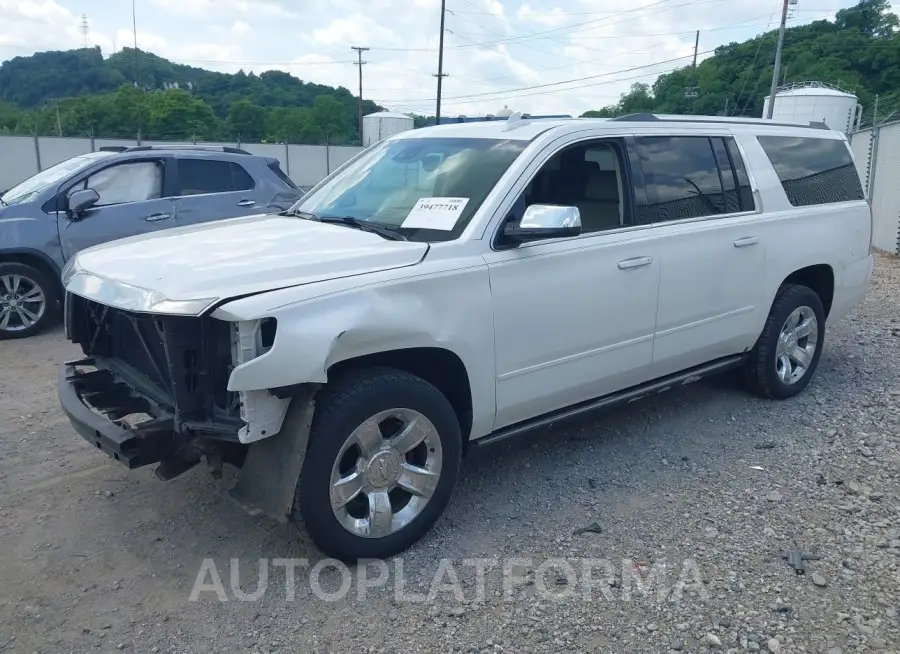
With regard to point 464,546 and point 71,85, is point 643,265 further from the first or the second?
point 71,85

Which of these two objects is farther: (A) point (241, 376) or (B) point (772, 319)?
(B) point (772, 319)

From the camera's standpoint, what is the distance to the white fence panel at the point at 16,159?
25.8 m

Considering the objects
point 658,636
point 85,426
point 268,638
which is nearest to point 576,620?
point 658,636

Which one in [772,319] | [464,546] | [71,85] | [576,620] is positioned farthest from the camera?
[71,85]

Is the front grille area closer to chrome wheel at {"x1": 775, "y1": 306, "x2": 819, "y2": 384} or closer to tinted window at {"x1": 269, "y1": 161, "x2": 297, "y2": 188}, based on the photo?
chrome wheel at {"x1": 775, "y1": 306, "x2": 819, "y2": 384}

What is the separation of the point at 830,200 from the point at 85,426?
526 centimetres

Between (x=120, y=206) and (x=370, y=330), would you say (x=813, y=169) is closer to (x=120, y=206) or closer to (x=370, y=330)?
(x=370, y=330)

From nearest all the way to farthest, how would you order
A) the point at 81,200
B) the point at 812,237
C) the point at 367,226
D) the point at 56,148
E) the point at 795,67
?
1. the point at 367,226
2. the point at 812,237
3. the point at 81,200
4. the point at 56,148
5. the point at 795,67

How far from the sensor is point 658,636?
9.97ft

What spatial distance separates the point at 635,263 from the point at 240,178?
5.81 metres

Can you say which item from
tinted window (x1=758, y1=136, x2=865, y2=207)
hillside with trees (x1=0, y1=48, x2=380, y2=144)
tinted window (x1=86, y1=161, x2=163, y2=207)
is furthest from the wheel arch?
hillside with trees (x1=0, y1=48, x2=380, y2=144)

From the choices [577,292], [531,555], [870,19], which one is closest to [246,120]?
[870,19]

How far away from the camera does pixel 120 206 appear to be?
7.91m

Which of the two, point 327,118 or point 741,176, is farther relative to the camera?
point 327,118
